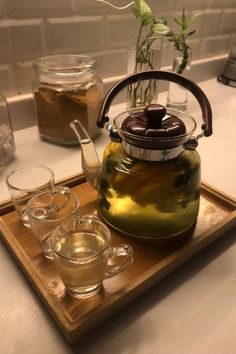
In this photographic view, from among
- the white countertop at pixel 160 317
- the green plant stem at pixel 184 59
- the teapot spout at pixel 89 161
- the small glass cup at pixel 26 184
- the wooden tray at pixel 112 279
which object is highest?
the green plant stem at pixel 184 59

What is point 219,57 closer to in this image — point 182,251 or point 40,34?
point 40,34

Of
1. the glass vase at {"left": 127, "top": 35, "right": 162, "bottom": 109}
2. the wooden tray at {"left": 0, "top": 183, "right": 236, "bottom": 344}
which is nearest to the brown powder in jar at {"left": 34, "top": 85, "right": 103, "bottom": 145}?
the glass vase at {"left": 127, "top": 35, "right": 162, "bottom": 109}

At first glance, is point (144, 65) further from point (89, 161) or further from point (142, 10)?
point (89, 161)

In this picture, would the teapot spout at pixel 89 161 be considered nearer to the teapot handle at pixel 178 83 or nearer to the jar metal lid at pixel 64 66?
the teapot handle at pixel 178 83

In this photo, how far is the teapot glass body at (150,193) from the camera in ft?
1.32

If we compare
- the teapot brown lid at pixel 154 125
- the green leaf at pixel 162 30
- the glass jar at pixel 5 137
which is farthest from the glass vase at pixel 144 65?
the teapot brown lid at pixel 154 125

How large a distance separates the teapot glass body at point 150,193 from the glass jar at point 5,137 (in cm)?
28

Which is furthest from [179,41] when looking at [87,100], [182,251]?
[182,251]

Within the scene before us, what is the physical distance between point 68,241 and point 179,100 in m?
0.62

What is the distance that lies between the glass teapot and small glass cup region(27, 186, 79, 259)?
0.05 metres

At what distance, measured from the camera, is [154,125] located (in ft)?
1.26

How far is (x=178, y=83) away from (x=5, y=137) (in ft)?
1.25

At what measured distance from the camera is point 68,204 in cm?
46

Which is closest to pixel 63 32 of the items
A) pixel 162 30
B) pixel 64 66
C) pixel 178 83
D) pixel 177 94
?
pixel 64 66
